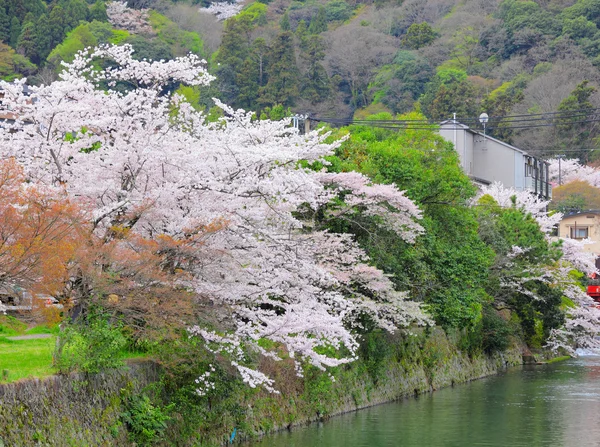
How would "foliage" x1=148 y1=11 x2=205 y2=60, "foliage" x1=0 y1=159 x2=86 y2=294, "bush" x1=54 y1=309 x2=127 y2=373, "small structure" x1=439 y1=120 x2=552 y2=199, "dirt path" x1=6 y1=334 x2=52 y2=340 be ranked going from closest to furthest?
1. "foliage" x1=0 y1=159 x2=86 y2=294
2. "bush" x1=54 y1=309 x2=127 y2=373
3. "dirt path" x1=6 y1=334 x2=52 y2=340
4. "small structure" x1=439 y1=120 x2=552 y2=199
5. "foliage" x1=148 y1=11 x2=205 y2=60

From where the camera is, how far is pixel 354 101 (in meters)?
→ 96.8

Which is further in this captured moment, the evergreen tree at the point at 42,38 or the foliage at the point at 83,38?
the evergreen tree at the point at 42,38

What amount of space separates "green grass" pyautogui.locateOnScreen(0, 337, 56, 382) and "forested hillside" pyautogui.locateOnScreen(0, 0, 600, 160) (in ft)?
180

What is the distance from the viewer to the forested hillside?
84500 mm

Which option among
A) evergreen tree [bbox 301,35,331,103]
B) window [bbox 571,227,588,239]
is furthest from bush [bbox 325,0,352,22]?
window [bbox 571,227,588,239]

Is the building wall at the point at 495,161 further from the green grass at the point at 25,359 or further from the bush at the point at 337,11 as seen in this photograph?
the bush at the point at 337,11

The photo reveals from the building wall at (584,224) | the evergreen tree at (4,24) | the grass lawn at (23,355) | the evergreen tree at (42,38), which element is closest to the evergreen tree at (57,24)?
the evergreen tree at (42,38)

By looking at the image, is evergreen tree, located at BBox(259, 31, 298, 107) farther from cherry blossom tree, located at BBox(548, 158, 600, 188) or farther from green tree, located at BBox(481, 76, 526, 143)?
cherry blossom tree, located at BBox(548, 158, 600, 188)

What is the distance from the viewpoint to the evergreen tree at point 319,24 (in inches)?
4434

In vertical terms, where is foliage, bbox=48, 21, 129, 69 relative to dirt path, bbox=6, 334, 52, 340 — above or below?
above

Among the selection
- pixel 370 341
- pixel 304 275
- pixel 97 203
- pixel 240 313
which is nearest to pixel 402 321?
pixel 370 341

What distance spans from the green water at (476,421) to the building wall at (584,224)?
39162 millimetres

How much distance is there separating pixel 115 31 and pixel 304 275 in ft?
270

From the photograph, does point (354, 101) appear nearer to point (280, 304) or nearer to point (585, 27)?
point (585, 27)
